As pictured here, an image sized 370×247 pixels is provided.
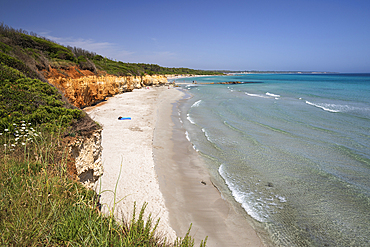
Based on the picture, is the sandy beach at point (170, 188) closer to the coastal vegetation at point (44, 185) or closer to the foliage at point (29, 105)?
the coastal vegetation at point (44, 185)

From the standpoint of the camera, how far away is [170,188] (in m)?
6.81

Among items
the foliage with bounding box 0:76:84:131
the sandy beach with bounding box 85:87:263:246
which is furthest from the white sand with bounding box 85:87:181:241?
the foliage with bounding box 0:76:84:131

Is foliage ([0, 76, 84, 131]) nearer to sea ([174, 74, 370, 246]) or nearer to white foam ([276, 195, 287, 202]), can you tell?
sea ([174, 74, 370, 246])

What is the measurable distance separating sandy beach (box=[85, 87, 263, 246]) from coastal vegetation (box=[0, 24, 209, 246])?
48 cm

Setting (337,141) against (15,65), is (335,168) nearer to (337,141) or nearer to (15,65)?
(337,141)

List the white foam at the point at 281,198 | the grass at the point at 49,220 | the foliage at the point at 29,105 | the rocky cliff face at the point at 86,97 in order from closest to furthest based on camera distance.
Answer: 1. the grass at the point at 49,220
2. the foliage at the point at 29,105
3. the rocky cliff face at the point at 86,97
4. the white foam at the point at 281,198

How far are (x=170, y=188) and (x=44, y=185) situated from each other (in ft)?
14.9

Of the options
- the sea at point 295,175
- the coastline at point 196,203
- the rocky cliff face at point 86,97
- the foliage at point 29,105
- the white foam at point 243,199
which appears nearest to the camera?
the foliage at point 29,105

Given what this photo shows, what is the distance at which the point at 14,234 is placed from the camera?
6.61 ft

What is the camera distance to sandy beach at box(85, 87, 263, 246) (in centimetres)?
506

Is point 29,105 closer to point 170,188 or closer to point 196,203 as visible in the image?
point 170,188

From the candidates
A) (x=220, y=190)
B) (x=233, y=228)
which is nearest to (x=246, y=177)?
(x=220, y=190)

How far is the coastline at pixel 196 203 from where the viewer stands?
16.3 feet

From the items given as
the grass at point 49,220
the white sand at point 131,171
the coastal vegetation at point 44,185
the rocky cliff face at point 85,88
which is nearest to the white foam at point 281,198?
the white sand at point 131,171
